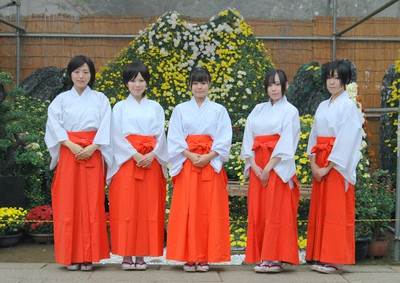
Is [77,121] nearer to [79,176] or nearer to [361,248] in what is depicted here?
[79,176]

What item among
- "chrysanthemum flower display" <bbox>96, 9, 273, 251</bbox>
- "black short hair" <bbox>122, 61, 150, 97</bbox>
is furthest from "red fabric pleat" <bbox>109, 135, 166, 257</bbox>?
"chrysanthemum flower display" <bbox>96, 9, 273, 251</bbox>

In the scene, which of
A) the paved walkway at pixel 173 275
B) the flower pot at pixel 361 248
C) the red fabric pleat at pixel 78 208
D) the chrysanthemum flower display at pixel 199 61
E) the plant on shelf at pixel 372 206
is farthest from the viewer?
the chrysanthemum flower display at pixel 199 61

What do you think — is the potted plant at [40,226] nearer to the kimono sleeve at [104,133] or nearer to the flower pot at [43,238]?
the flower pot at [43,238]

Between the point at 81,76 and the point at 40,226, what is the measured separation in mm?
2451

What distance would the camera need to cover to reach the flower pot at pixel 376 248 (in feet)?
20.7

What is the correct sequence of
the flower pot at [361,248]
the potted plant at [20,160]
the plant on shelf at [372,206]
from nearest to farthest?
the flower pot at [361,248]
the plant on shelf at [372,206]
the potted plant at [20,160]

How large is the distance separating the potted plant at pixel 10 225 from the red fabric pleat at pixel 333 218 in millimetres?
3259

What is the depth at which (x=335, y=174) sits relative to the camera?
5164mm

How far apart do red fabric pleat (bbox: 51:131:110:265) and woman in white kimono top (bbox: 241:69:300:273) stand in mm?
1238

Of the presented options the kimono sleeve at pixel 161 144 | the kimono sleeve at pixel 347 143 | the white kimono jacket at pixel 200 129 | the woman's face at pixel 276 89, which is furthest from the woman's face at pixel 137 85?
the kimono sleeve at pixel 347 143

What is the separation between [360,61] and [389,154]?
7.57 feet

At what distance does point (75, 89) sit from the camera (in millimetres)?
5250

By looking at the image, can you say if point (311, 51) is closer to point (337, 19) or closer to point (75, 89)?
point (337, 19)

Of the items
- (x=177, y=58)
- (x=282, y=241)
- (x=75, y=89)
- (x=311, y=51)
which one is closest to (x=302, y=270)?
(x=282, y=241)
